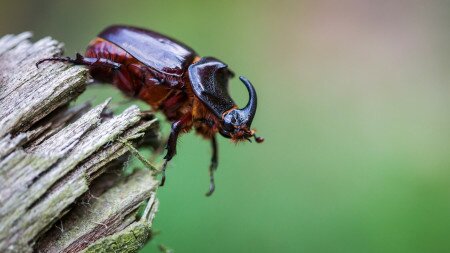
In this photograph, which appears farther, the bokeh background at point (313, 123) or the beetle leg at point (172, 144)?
the bokeh background at point (313, 123)

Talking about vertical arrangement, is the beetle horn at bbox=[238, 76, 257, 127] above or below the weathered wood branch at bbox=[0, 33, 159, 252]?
above

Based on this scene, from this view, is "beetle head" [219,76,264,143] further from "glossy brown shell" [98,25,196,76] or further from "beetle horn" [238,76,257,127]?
"glossy brown shell" [98,25,196,76]

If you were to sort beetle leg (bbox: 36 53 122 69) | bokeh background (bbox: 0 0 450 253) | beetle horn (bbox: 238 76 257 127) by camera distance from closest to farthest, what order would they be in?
beetle leg (bbox: 36 53 122 69) < beetle horn (bbox: 238 76 257 127) < bokeh background (bbox: 0 0 450 253)

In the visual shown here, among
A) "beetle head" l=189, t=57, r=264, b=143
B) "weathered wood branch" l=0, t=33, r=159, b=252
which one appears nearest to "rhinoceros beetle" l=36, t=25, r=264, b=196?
"beetle head" l=189, t=57, r=264, b=143

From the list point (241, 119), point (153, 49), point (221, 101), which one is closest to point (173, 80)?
point (153, 49)

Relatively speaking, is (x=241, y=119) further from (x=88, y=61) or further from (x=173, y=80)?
(x=88, y=61)

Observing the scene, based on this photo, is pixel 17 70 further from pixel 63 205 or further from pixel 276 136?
pixel 276 136

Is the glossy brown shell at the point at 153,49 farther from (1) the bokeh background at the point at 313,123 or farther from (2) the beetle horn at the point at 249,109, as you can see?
(1) the bokeh background at the point at 313,123

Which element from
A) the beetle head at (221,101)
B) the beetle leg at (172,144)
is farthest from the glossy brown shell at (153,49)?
the beetle leg at (172,144)
